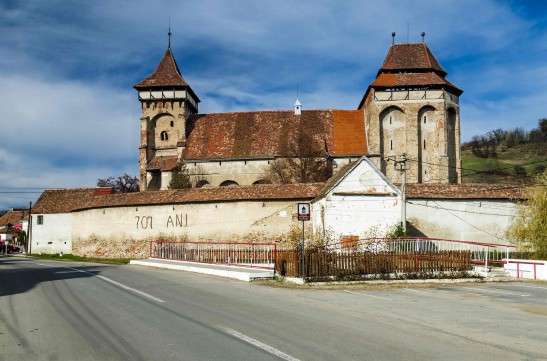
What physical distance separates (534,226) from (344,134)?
90.3ft

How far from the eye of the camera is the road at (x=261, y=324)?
679 cm

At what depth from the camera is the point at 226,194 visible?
116 ft

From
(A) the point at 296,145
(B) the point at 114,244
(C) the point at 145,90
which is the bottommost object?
(B) the point at 114,244

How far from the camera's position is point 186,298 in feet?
39.7

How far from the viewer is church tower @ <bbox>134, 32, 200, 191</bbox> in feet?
179

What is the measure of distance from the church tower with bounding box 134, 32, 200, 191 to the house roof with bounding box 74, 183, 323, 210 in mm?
15927

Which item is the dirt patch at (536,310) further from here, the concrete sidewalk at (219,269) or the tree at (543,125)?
the tree at (543,125)

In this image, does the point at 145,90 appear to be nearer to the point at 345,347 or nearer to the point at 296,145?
the point at 296,145

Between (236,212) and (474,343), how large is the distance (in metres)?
27.8

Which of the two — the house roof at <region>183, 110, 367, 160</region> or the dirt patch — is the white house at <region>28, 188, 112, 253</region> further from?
the dirt patch

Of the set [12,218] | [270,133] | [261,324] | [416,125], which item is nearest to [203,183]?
[270,133]

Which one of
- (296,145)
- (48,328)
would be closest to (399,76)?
(296,145)

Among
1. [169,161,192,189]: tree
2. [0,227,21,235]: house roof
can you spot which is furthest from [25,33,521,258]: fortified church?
[0,227,21,235]: house roof

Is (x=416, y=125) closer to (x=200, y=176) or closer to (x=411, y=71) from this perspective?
(x=411, y=71)
